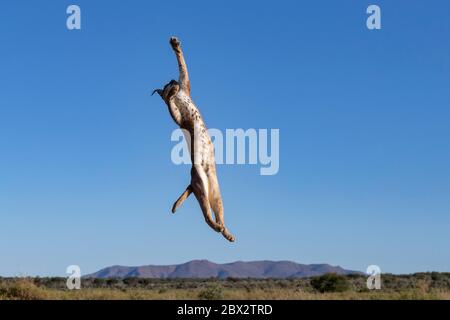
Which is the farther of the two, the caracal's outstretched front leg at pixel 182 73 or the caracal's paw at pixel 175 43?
the caracal's outstretched front leg at pixel 182 73

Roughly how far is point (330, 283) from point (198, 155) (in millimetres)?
28289

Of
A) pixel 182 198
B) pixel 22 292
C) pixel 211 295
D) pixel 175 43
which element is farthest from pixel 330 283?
pixel 175 43

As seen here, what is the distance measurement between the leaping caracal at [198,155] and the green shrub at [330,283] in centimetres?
2607

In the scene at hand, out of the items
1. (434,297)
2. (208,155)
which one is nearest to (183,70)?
(208,155)

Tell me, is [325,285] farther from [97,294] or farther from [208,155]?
[208,155]

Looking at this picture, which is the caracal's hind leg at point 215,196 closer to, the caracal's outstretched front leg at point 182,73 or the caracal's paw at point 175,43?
the caracal's outstretched front leg at point 182,73

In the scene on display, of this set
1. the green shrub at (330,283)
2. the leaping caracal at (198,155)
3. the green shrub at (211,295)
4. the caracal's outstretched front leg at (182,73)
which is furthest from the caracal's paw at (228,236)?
the green shrub at (330,283)

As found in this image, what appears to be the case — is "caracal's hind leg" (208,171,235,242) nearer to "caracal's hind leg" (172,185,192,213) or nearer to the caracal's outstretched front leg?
"caracal's hind leg" (172,185,192,213)

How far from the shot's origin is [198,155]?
15562 millimetres

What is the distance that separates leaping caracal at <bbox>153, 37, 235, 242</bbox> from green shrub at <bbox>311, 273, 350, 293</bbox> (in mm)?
26067

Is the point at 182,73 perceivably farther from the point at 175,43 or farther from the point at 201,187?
the point at 201,187

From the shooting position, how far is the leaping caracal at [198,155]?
607 inches

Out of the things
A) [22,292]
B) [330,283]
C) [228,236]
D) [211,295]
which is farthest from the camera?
[330,283]
